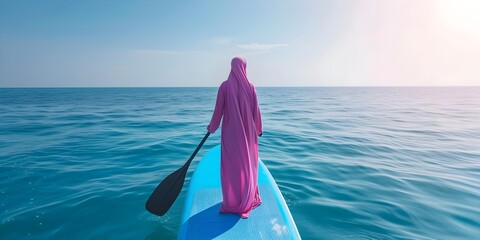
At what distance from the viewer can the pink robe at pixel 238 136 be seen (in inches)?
103

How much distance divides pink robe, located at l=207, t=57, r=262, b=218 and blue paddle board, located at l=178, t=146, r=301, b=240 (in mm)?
148

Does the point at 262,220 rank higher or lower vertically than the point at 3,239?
higher

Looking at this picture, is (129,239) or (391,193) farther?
(391,193)

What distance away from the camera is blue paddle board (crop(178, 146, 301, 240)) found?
2.55 meters

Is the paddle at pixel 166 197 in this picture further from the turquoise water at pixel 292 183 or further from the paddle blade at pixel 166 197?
the turquoise water at pixel 292 183

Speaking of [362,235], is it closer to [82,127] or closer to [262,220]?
[262,220]

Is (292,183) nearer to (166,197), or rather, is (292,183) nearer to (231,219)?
(231,219)

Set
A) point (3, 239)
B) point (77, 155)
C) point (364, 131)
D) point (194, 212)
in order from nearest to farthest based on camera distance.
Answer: point (194, 212) < point (3, 239) < point (77, 155) < point (364, 131)

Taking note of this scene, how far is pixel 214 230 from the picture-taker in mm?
2605

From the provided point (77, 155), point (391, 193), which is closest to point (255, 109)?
point (391, 193)

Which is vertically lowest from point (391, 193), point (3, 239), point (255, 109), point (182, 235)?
point (3, 239)

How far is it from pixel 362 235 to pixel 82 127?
13.5m

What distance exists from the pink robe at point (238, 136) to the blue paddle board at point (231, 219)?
15 centimetres

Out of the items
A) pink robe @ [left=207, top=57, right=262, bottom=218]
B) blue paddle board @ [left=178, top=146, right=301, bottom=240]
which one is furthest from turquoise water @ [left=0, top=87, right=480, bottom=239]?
pink robe @ [left=207, top=57, right=262, bottom=218]
